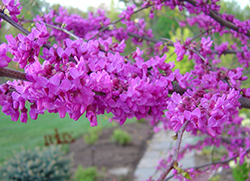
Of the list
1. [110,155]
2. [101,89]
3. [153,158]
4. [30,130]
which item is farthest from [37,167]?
[101,89]

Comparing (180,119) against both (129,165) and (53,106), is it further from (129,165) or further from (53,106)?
(129,165)

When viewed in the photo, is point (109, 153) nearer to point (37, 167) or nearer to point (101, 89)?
point (37, 167)

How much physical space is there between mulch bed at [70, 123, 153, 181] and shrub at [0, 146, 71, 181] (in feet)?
2.85

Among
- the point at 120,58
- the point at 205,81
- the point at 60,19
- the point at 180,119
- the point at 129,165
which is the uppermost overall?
the point at 60,19

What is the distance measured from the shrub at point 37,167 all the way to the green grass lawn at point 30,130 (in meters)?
0.88

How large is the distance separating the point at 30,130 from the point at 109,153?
76.0 inches

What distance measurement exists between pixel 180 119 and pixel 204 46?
0.72 metres

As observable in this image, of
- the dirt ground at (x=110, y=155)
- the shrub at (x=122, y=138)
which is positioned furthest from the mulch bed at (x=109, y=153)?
the shrub at (x=122, y=138)

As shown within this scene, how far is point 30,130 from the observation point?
5.55 meters

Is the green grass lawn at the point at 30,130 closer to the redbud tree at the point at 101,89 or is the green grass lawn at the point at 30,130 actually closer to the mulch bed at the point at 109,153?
the mulch bed at the point at 109,153

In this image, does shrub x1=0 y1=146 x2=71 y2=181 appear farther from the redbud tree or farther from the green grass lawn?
the redbud tree

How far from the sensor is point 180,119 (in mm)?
708

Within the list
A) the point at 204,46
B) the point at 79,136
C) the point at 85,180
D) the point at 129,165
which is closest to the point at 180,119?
the point at 204,46

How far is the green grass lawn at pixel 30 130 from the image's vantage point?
4.65 m
